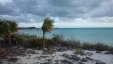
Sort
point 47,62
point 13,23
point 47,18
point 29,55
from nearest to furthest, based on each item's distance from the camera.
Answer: point 47,62
point 29,55
point 47,18
point 13,23

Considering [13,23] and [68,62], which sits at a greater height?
[13,23]

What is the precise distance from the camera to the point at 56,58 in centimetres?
1413

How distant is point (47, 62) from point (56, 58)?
131cm

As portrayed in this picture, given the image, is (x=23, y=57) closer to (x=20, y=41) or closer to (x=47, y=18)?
(x=47, y=18)

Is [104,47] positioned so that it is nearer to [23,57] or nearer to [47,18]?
[47,18]

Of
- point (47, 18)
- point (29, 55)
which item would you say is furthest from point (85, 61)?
point (47, 18)

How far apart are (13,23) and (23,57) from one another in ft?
17.1

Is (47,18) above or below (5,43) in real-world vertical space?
above

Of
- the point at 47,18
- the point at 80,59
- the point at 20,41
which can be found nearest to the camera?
the point at 80,59

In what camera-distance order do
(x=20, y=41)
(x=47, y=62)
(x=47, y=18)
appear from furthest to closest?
1. (x=20, y=41)
2. (x=47, y=18)
3. (x=47, y=62)

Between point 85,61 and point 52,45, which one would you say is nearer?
point 85,61

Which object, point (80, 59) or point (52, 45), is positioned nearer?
point (80, 59)

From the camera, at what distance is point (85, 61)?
13.5 meters

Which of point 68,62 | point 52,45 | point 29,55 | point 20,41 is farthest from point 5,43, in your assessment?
point 68,62
